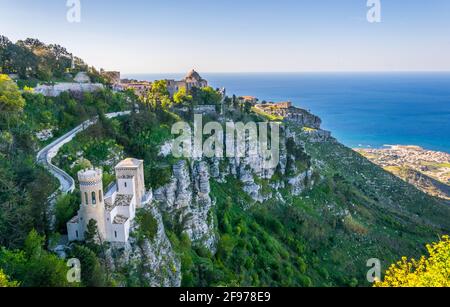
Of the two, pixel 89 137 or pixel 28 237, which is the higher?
pixel 89 137

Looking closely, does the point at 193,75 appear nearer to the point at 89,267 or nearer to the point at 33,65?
the point at 33,65

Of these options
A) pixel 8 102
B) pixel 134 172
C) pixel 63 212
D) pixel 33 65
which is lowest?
pixel 63 212

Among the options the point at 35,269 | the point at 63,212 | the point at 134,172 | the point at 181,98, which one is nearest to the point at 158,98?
the point at 181,98

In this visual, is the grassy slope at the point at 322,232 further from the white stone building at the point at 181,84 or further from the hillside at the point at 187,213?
the white stone building at the point at 181,84

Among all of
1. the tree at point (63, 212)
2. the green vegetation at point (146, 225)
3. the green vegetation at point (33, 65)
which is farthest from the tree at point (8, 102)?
the green vegetation at point (146, 225)

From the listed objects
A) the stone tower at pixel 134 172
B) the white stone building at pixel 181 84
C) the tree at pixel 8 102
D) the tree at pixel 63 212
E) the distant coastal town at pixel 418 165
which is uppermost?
the white stone building at pixel 181 84
